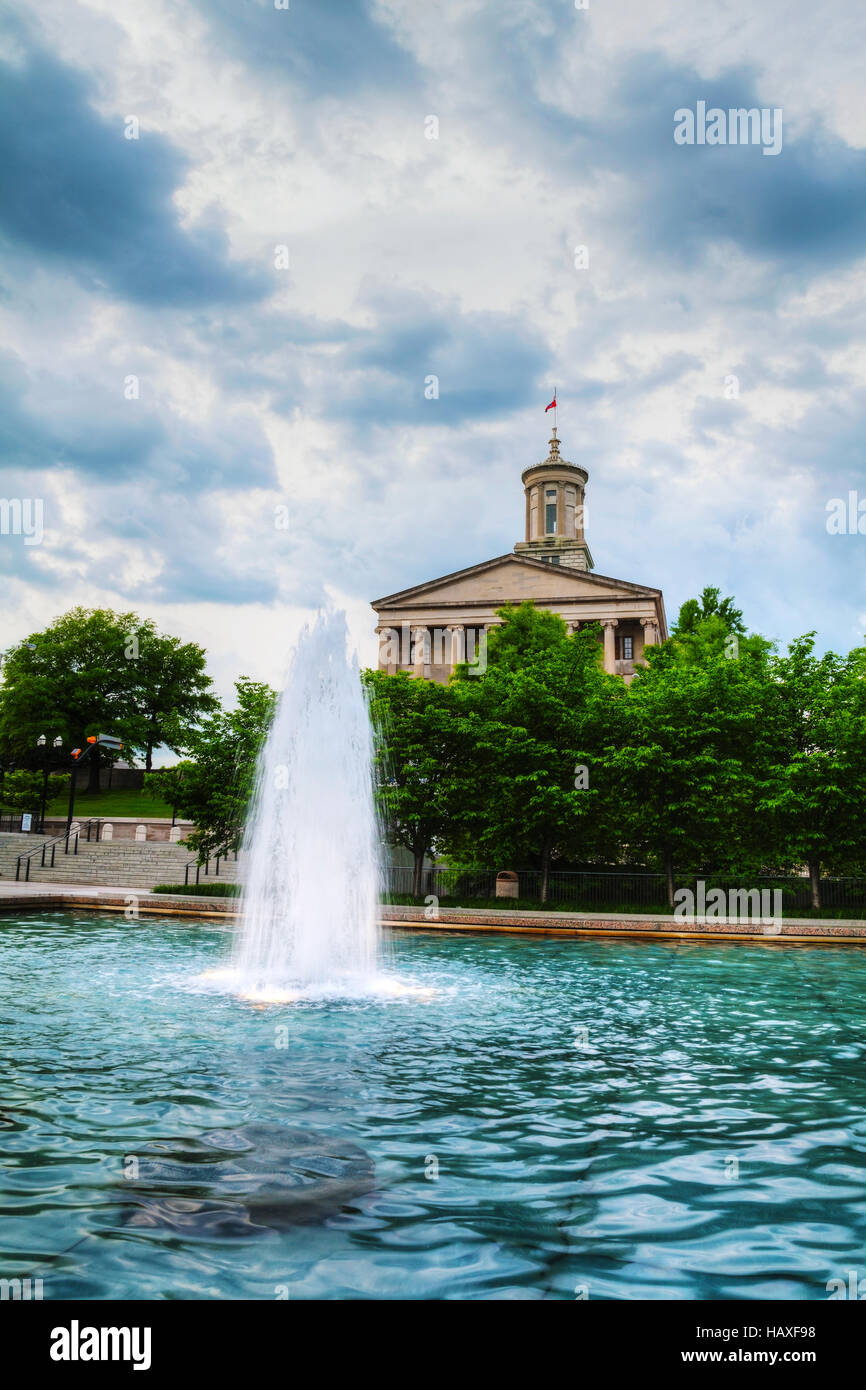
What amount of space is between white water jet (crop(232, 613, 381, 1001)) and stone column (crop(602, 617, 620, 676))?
53.8 m

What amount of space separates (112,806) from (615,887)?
44.9 metres

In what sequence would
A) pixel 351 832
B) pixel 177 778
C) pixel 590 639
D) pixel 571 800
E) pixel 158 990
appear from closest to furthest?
pixel 158 990 → pixel 351 832 → pixel 571 800 → pixel 177 778 → pixel 590 639

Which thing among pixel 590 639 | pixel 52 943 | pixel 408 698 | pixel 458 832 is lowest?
pixel 52 943

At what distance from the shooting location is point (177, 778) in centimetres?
3303

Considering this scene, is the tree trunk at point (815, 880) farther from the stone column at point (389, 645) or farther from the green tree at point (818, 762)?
the stone column at point (389, 645)

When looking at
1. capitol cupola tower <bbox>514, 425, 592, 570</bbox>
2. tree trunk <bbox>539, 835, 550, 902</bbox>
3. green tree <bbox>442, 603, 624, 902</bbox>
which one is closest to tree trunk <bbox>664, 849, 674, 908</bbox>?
green tree <bbox>442, 603, 624, 902</bbox>

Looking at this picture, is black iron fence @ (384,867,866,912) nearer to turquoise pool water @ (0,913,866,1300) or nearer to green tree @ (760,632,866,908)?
green tree @ (760,632,866,908)

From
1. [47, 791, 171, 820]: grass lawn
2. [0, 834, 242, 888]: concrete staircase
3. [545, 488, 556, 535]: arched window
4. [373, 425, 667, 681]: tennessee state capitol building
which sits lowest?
[0, 834, 242, 888]: concrete staircase

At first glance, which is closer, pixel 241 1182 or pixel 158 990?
pixel 241 1182

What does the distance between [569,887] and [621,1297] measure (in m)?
28.9

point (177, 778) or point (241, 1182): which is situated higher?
point (177, 778)

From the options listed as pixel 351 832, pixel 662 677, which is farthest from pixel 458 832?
pixel 351 832

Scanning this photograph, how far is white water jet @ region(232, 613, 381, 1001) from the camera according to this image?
16.5 m
